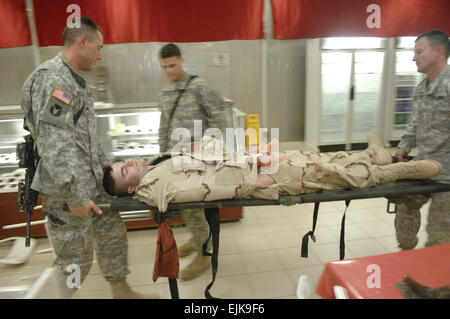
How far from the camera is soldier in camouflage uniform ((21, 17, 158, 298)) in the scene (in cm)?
160

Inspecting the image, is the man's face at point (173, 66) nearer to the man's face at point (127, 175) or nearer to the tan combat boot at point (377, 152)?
the man's face at point (127, 175)

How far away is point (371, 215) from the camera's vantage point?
3.32 m

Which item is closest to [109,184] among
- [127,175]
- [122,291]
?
[127,175]

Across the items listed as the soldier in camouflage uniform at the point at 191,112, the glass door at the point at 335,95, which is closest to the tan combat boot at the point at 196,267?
the soldier in camouflage uniform at the point at 191,112

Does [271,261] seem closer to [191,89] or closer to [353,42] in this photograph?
[191,89]

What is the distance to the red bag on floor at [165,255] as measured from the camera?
6.00 feet

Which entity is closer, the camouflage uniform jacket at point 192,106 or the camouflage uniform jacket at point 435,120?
the camouflage uniform jacket at point 435,120

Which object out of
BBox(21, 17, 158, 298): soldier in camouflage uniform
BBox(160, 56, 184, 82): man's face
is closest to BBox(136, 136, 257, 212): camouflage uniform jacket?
BBox(21, 17, 158, 298): soldier in camouflage uniform

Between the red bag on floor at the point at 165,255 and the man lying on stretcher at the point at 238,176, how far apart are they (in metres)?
0.16

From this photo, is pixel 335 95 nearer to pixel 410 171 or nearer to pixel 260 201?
pixel 410 171
